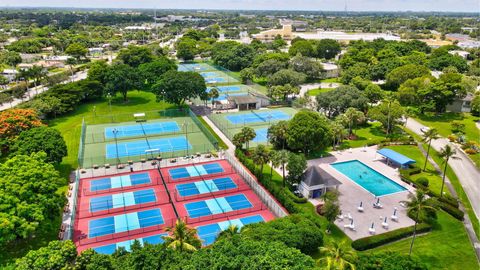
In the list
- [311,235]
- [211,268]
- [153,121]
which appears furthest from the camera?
[153,121]

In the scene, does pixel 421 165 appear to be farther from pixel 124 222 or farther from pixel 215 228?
pixel 124 222

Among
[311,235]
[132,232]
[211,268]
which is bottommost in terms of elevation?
[132,232]

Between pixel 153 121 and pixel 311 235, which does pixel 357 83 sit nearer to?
pixel 153 121

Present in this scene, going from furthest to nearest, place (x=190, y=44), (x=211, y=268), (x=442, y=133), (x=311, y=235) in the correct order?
(x=190, y=44)
(x=442, y=133)
(x=311, y=235)
(x=211, y=268)

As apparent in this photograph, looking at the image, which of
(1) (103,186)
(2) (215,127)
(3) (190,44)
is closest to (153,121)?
(2) (215,127)

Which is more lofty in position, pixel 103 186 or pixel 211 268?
pixel 211 268

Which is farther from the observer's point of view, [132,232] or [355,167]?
[355,167]

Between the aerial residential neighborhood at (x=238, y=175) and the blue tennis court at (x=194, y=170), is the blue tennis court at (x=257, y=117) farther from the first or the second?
the blue tennis court at (x=194, y=170)
